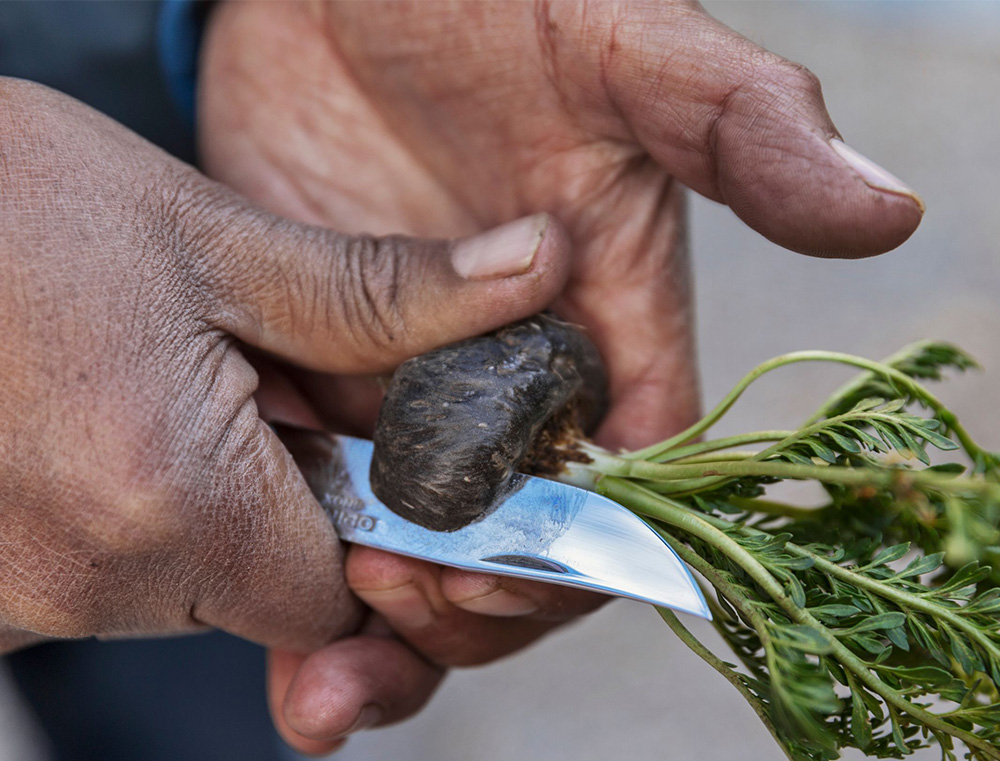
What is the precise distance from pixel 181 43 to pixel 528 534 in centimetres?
238

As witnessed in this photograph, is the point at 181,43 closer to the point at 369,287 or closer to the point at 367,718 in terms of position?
the point at 369,287

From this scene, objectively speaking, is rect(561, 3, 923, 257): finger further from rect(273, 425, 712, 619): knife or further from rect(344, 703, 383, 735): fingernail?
rect(344, 703, 383, 735): fingernail

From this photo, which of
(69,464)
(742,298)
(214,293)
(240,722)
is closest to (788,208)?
(214,293)

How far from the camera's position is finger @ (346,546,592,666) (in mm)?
2262

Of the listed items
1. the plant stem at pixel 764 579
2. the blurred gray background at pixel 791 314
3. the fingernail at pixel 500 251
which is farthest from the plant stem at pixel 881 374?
the blurred gray background at pixel 791 314

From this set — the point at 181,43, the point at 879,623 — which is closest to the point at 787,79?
the point at 879,623

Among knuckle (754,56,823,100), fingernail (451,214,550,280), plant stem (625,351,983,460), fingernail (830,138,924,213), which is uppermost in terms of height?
knuckle (754,56,823,100)

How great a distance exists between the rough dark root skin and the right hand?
0.35ft

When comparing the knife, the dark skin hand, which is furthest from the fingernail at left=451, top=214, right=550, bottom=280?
the knife

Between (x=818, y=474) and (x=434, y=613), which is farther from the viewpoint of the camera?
(x=434, y=613)

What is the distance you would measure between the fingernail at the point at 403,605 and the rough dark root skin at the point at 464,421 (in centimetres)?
31

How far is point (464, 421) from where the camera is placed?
202cm

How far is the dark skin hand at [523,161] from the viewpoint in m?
1.90

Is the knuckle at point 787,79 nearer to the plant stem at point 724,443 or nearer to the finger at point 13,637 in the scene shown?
the plant stem at point 724,443
